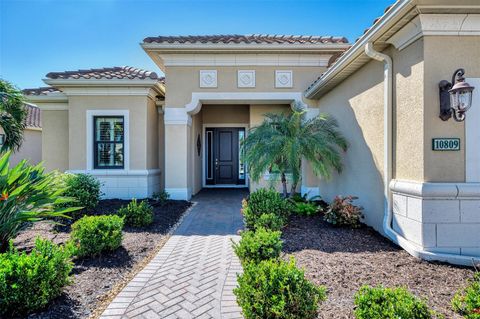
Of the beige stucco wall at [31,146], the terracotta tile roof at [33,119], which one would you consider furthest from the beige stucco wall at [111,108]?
the terracotta tile roof at [33,119]

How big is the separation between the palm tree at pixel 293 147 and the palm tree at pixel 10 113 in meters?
5.98

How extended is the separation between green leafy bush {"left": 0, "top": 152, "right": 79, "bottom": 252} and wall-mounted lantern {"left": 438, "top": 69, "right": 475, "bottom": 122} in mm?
5214

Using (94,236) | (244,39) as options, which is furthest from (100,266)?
(244,39)

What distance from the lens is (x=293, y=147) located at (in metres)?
5.09

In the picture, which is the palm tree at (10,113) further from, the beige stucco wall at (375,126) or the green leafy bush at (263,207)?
the beige stucco wall at (375,126)

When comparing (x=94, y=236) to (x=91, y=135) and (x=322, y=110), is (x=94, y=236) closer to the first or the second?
(x=91, y=135)

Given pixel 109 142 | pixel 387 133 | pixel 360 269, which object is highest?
pixel 109 142

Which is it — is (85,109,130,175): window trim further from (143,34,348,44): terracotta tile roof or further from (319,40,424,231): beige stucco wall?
(319,40,424,231): beige stucco wall

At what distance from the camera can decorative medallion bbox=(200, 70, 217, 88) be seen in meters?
7.48

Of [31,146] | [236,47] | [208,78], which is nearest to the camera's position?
[236,47]

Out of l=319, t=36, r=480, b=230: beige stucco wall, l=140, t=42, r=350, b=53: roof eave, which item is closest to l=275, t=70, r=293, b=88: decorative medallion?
l=140, t=42, r=350, b=53: roof eave

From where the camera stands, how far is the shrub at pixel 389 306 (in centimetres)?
168

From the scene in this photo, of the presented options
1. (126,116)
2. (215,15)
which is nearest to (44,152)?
(126,116)

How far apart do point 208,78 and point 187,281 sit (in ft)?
19.4
